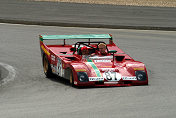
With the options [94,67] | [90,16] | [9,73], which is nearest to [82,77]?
[94,67]

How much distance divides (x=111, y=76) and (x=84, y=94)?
1381mm

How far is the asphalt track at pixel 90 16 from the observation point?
26.3m

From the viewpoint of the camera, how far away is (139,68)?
40.4 ft

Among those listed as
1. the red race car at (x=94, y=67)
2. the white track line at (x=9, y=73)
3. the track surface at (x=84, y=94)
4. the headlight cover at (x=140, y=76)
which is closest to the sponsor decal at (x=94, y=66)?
the red race car at (x=94, y=67)

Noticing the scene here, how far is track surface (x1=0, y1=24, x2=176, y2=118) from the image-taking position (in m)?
8.60

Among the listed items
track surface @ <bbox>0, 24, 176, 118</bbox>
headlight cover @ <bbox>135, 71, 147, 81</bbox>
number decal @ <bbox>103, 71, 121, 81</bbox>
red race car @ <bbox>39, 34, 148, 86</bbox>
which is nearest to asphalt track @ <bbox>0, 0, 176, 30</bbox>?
track surface @ <bbox>0, 24, 176, 118</bbox>

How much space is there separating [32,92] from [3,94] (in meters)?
0.63

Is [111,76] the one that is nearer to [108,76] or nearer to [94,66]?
[108,76]

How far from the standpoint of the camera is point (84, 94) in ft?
35.3

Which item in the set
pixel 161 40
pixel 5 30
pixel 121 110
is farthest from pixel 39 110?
pixel 5 30

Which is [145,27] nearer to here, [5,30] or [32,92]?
[5,30]

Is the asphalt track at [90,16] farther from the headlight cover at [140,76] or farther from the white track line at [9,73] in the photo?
the headlight cover at [140,76]

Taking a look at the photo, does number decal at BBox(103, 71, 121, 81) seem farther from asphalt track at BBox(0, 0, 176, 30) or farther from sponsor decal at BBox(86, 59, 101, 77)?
asphalt track at BBox(0, 0, 176, 30)

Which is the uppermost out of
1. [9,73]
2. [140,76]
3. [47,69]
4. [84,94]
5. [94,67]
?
[94,67]
